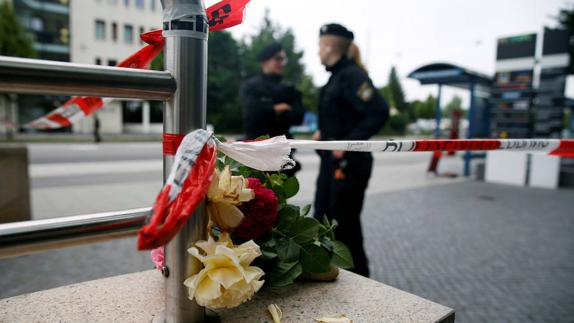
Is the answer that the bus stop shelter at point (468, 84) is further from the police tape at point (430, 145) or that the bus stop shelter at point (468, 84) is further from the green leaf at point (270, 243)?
the green leaf at point (270, 243)

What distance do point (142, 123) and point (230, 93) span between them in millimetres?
9913

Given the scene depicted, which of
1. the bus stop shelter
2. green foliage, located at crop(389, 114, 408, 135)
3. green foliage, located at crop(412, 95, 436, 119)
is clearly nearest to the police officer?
the bus stop shelter

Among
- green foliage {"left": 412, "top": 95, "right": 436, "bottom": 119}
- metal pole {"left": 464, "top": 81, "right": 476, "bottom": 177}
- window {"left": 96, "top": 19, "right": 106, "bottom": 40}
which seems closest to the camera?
metal pole {"left": 464, "top": 81, "right": 476, "bottom": 177}

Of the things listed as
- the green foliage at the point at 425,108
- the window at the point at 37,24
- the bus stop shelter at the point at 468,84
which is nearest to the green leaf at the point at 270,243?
the bus stop shelter at the point at 468,84

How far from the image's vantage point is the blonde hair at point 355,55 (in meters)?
3.16

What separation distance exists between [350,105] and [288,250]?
6.96 feet

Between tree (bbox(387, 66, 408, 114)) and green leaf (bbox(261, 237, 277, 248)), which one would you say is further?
tree (bbox(387, 66, 408, 114))

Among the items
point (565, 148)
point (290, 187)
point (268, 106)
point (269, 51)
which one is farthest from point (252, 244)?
point (269, 51)

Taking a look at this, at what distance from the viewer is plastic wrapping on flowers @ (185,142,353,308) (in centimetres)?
81

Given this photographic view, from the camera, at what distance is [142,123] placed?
3953 centimetres

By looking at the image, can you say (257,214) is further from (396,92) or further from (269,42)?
(396,92)

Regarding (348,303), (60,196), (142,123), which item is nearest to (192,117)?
(348,303)

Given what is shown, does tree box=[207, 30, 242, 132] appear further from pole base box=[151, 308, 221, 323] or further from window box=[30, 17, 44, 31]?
pole base box=[151, 308, 221, 323]

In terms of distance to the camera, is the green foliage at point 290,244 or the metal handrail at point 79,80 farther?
the green foliage at point 290,244
